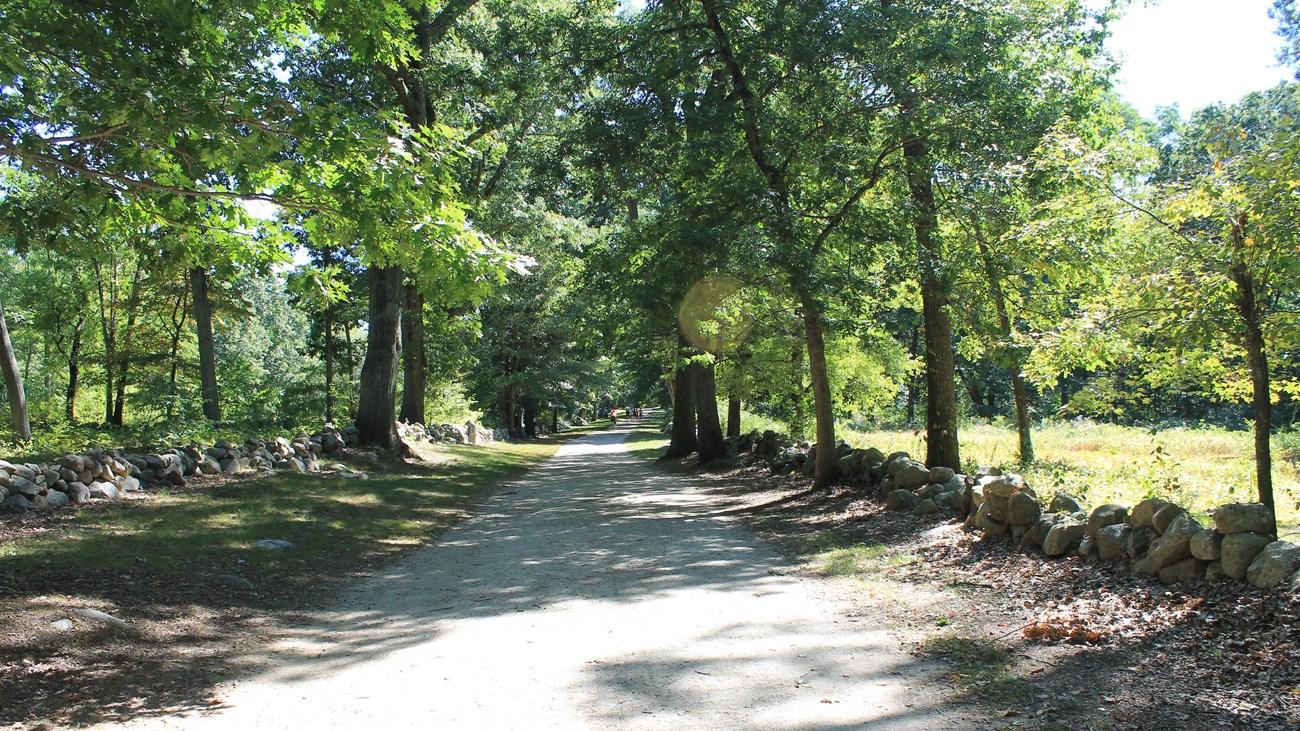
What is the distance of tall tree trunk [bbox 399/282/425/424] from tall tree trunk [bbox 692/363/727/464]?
28.7 feet

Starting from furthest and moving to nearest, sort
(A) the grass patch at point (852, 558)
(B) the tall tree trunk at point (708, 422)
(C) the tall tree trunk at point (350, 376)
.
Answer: (C) the tall tree trunk at point (350, 376)
(B) the tall tree trunk at point (708, 422)
(A) the grass patch at point (852, 558)

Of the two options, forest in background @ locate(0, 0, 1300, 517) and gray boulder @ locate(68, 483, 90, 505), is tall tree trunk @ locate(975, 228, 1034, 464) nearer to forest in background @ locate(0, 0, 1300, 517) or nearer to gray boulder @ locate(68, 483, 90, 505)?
forest in background @ locate(0, 0, 1300, 517)

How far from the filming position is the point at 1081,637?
17.3ft

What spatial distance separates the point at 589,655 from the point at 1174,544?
13.6ft

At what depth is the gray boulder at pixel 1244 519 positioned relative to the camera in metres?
5.42

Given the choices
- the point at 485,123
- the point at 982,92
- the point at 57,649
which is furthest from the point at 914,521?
the point at 485,123

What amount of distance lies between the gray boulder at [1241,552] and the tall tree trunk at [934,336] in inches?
274

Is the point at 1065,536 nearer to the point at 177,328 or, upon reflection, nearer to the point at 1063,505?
the point at 1063,505

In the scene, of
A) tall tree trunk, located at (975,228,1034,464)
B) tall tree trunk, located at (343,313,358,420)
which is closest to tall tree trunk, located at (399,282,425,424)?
tall tree trunk, located at (343,313,358,420)

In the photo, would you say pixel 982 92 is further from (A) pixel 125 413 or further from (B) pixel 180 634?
(A) pixel 125 413

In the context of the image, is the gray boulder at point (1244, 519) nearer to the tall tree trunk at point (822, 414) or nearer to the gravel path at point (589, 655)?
the gravel path at point (589, 655)

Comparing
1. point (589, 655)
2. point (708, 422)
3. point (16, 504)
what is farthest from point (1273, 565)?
point (708, 422)

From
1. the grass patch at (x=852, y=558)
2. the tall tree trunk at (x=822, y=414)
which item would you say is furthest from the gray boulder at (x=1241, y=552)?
the tall tree trunk at (x=822, y=414)

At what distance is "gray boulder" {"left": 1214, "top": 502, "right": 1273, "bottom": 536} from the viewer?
17.8 ft
